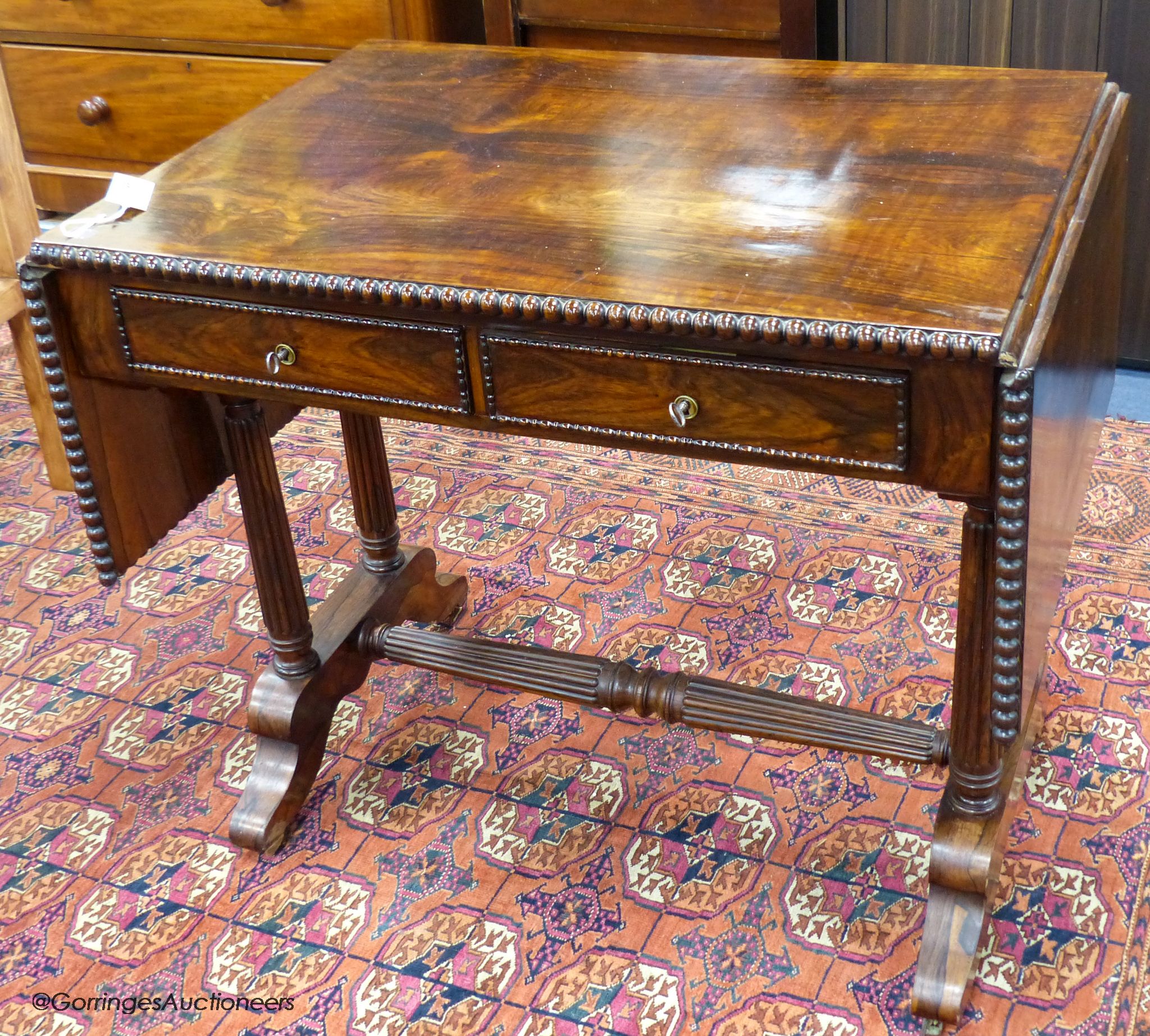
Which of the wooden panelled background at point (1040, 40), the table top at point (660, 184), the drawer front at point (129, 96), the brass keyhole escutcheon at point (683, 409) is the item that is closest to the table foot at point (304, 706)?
the table top at point (660, 184)

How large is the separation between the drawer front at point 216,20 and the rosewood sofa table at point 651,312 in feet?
4.26

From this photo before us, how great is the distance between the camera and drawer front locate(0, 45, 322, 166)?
A: 12.0 ft

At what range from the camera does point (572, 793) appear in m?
2.24

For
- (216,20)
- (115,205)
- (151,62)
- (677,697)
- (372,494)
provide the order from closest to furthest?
(115,205), (677,697), (372,494), (216,20), (151,62)

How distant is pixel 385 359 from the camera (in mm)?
1639

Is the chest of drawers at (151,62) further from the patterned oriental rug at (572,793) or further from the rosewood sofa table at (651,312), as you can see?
the rosewood sofa table at (651,312)

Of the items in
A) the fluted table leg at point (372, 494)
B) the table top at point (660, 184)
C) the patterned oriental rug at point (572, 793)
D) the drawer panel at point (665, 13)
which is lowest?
the patterned oriental rug at point (572, 793)

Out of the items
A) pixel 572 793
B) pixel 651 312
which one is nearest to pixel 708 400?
pixel 651 312

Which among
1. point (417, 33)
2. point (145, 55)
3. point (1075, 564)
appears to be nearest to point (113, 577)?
point (1075, 564)

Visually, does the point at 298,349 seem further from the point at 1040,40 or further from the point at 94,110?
the point at 94,110

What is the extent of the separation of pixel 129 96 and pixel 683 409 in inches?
113

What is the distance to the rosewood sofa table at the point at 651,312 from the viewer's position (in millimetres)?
1442

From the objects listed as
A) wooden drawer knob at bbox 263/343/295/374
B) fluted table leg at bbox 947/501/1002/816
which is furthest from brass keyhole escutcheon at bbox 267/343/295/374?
fluted table leg at bbox 947/501/1002/816

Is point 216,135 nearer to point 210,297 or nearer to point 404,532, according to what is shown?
point 210,297
